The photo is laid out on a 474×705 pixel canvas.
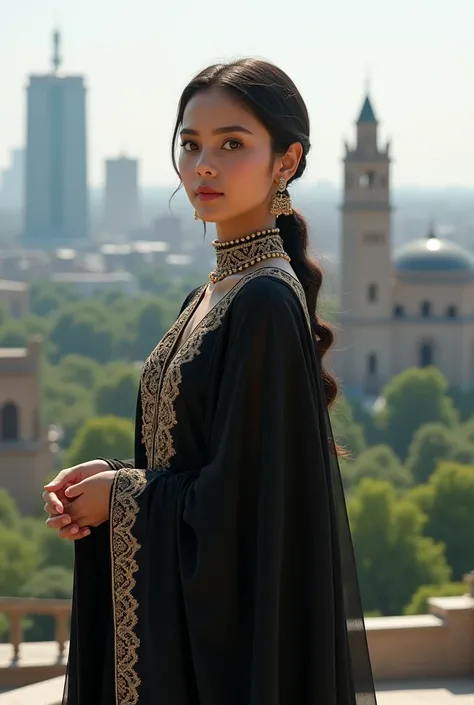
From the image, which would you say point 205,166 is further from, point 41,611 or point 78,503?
point 41,611

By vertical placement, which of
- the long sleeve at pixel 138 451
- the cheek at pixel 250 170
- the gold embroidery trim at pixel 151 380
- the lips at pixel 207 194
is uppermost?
the cheek at pixel 250 170

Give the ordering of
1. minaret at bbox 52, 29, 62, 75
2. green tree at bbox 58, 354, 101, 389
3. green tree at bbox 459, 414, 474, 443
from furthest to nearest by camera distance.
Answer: minaret at bbox 52, 29, 62, 75, green tree at bbox 58, 354, 101, 389, green tree at bbox 459, 414, 474, 443

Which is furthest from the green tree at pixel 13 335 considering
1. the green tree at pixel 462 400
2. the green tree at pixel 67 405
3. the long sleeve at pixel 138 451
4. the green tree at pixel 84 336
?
the long sleeve at pixel 138 451

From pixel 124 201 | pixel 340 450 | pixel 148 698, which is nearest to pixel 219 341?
pixel 340 450

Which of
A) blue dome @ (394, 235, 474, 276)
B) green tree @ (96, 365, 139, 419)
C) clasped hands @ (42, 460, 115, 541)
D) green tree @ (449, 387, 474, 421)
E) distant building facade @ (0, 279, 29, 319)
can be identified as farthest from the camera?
distant building facade @ (0, 279, 29, 319)

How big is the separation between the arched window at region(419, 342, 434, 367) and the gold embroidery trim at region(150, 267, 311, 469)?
48.1 m

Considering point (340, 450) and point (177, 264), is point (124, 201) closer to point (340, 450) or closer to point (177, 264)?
point (177, 264)

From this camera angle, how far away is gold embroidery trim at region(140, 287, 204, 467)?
2855 millimetres

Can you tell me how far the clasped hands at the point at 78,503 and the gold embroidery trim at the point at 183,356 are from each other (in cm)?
11

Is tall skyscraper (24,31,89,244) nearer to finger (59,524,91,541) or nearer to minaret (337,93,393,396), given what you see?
minaret (337,93,393,396)

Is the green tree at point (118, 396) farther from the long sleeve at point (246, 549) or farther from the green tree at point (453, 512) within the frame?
the long sleeve at point (246, 549)

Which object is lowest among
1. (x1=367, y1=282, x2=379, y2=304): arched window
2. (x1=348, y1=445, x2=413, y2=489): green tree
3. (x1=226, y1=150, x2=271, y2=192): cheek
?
(x1=226, y1=150, x2=271, y2=192): cheek

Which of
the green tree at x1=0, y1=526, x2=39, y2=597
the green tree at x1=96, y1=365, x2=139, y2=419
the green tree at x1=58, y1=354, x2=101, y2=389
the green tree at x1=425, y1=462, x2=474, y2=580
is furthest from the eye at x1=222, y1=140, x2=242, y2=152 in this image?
the green tree at x1=58, y1=354, x2=101, y2=389

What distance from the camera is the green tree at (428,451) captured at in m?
35.7
